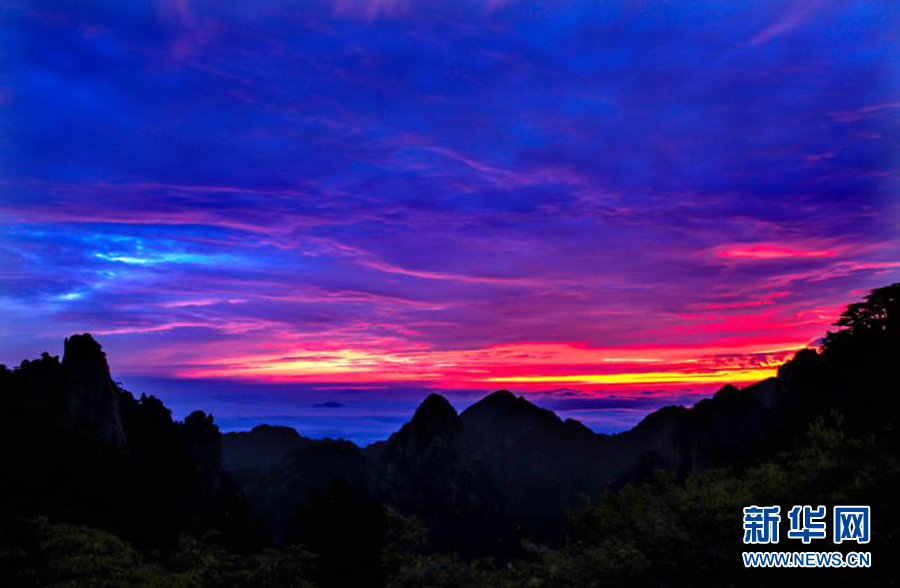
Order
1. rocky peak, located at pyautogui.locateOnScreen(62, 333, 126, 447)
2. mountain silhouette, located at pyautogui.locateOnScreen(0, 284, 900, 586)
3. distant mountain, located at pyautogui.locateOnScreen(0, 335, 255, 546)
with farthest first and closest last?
rocky peak, located at pyautogui.locateOnScreen(62, 333, 126, 447)
distant mountain, located at pyautogui.locateOnScreen(0, 335, 255, 546)
mountain silhouette, located at pyautogui.locateOnScreen(0, 284, 900, 586)

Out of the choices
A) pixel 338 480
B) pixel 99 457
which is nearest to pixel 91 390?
pixel 99 457

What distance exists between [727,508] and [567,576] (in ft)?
18.2

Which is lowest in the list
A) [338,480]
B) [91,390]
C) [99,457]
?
[338,480]

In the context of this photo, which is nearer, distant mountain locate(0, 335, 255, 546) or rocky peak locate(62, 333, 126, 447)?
distant mountain locate(0, 335, 255, 546)

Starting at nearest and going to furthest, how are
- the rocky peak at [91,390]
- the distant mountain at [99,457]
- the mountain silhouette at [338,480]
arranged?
the mountain silhouette at [338,480] < the distant mountain at [99,457] < the rocky peak at [91,390]

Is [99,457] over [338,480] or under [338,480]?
over

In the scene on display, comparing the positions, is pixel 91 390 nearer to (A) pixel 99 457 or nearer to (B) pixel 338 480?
(A) pixel 99 457

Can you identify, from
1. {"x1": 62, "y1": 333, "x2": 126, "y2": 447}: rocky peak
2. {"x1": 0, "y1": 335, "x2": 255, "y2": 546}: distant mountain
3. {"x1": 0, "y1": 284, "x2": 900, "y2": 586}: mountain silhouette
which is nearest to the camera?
{"x1": 0, "y1": 284, "x2": 900, "y2": 586}: mountain silhouette

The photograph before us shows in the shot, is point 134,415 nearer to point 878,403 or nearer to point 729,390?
point 878,403

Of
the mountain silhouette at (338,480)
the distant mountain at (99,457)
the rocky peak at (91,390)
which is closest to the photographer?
the mountain silhouette at (338,480)

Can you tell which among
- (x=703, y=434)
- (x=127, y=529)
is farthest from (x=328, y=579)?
(x=703, y=434)

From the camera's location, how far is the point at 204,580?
1845cm

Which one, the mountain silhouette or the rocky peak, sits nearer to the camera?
the mountain silhouette

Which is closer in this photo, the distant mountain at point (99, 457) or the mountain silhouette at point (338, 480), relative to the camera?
the mountain silhouette at point (338, 480)
